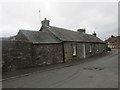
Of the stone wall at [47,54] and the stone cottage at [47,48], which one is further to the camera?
the stone wall at [47,54]

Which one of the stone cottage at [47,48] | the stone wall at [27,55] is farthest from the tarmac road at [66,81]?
the stone cottage at [47,48]

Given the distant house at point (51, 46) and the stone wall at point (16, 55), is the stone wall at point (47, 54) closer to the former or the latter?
the distant house at point (51, 46)

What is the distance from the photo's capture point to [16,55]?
13352mm

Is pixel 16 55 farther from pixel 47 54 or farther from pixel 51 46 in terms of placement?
pixel 51 46

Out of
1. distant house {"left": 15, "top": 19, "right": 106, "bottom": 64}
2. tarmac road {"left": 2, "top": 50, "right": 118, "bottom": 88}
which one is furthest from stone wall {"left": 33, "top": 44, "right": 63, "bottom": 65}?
tarmac road {"left": 2, "top": 50, "right": 118, "bottom": 88}

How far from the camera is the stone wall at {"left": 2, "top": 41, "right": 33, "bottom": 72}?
12461 millimetres

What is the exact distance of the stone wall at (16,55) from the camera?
1246 centimetres

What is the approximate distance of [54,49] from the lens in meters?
17.7

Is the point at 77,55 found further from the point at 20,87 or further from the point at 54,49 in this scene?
the point at 20,87

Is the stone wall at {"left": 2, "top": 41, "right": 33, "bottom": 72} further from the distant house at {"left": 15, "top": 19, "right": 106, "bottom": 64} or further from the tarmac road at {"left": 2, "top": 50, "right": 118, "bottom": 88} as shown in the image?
the tarmac road at {"left": 2, "top": 50, "right": 118, "bottom": 88}

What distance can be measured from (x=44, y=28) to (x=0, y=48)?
416 inches

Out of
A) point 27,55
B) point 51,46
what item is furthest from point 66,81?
point 51,46

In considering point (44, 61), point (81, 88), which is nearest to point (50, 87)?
point (81, 88)

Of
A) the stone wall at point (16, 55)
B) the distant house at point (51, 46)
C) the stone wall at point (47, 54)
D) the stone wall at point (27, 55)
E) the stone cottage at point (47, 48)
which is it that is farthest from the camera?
the distant house at point (51, 46)
